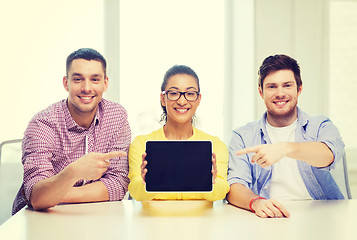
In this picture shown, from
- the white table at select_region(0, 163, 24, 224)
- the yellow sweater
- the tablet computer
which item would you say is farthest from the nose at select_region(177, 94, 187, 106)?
the white table at select_region(0, 163, 24, 224)

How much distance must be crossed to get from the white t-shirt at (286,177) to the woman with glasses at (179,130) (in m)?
0.32

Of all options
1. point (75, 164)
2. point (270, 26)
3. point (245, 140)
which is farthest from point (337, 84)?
point (75, 164)

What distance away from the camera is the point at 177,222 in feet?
4.79

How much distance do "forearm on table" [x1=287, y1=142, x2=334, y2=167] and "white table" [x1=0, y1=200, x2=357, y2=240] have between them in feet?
0.62

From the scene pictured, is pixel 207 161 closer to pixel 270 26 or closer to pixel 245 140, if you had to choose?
pixel 245 140

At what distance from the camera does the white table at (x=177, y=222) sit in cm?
131

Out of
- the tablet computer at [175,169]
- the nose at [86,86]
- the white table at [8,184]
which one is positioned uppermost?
the nose at [86,86]

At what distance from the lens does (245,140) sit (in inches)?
82.1

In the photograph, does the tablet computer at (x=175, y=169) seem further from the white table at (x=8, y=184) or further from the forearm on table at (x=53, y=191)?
the white table at (x=8, y=184)

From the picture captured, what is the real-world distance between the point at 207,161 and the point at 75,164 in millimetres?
514

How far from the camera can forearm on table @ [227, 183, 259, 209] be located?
1672 mm

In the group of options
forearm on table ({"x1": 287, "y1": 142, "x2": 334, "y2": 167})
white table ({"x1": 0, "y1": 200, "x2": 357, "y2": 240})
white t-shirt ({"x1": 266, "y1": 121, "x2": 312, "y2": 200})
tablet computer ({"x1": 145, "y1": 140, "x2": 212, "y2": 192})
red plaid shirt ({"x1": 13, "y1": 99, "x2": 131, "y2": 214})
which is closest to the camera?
white table ({"x1": 0, "y1": 200, "x2": 357, "y2": 240})

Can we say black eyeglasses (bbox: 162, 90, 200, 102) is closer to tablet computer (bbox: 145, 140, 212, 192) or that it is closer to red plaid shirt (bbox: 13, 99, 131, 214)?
red plaid shirt (bbox: 13, 99, 131, 214)

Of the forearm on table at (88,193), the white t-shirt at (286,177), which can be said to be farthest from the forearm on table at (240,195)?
the forearm on table at (88,193)
